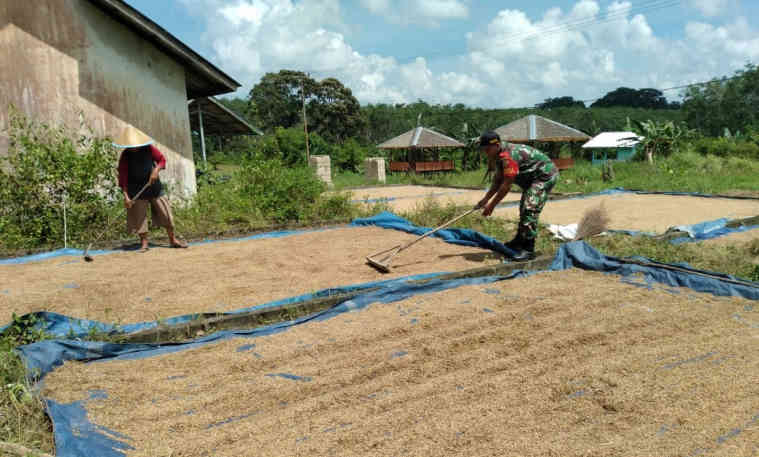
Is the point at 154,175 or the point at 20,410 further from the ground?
the point at 154,175

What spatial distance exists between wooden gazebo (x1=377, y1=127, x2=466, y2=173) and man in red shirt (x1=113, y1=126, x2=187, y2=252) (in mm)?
16289

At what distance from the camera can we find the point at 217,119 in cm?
1172

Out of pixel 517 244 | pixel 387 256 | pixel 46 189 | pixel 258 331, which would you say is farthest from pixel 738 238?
pixel 46 189

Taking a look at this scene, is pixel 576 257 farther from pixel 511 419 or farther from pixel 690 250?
pixel 511 419

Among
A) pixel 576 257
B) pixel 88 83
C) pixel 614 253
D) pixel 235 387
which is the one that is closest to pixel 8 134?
pixel 88 83

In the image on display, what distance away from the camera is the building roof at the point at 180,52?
671cm

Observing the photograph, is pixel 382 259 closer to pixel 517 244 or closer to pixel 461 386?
pixel 517 244

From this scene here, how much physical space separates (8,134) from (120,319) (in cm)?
440

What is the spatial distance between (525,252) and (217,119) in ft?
29.3

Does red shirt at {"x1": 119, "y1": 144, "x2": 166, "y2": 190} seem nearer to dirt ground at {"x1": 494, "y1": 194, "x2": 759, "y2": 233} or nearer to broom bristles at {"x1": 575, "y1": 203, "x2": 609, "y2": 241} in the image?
broom bristles at {"x1": 575, "y1": 203, "x2": 609, "y2": 241}

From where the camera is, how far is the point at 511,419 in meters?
2.08

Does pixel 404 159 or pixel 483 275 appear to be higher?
pixel 404 159

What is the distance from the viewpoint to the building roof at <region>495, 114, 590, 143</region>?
2059 cm

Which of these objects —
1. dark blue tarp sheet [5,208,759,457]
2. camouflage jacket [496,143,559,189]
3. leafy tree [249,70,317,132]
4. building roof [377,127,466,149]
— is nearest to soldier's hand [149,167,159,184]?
dark blue tarp sheet [5,208,759,457]
